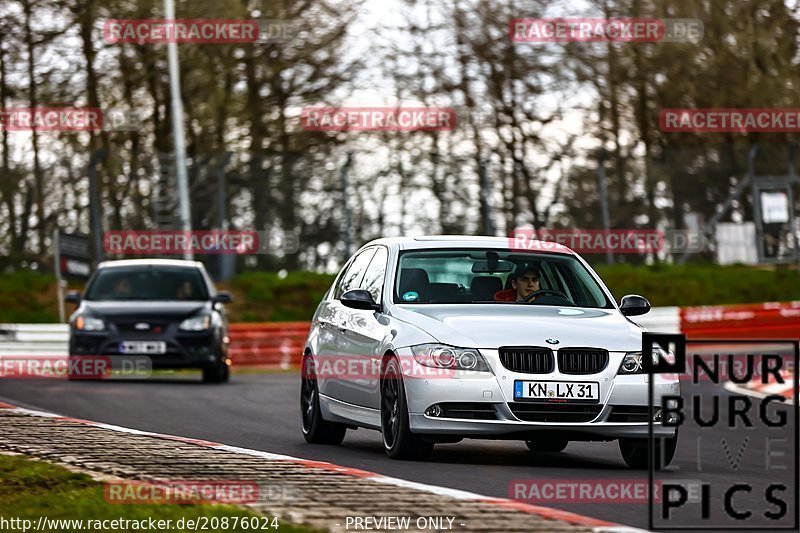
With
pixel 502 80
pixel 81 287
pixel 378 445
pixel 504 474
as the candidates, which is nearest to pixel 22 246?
pixel 81 287

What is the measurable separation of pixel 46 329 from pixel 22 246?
Result: 3919 millimetres

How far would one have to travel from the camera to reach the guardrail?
28.2 metres

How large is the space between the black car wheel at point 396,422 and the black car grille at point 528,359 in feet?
2.25

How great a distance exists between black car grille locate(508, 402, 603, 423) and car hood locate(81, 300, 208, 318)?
1194cm

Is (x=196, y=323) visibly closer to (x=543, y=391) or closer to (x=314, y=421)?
(x=314, y=421)

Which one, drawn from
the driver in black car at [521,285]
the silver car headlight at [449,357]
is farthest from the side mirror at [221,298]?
the silver car headlight at [449,357]

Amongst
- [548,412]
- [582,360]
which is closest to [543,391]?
[548,412]

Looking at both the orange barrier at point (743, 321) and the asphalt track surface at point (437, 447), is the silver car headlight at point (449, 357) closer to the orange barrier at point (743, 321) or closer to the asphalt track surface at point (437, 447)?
A: the asphalt track surface at point (437, 447)

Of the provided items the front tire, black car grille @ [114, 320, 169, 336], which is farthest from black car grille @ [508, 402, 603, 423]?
black car grille @ [114, 320, 169, 336]

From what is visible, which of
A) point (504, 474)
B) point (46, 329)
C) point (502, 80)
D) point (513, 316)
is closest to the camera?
point (504, 474)

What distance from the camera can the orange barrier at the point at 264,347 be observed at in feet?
95.3

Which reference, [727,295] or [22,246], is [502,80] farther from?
[22,246]

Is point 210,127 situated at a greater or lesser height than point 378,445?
greater

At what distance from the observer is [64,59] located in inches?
1332
